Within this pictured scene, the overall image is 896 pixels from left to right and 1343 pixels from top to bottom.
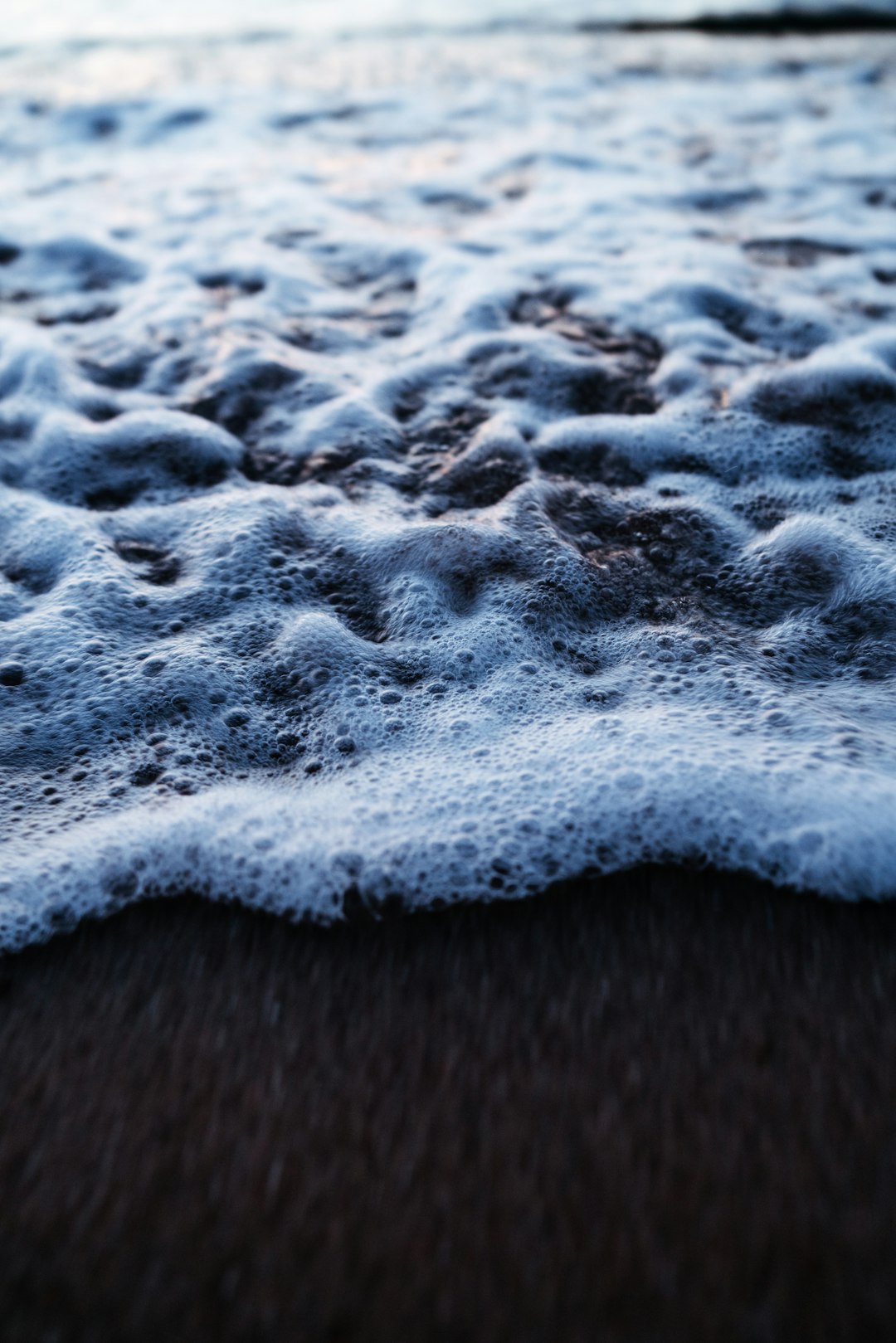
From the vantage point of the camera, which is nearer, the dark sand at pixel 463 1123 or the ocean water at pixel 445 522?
the dark sand at pixel 463 1123

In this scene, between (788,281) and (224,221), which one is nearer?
(788,281)

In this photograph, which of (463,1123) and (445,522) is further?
(445,522)

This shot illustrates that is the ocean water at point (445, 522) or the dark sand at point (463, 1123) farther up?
the ocean water at point (445, 522)

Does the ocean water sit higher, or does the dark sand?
the ocean water

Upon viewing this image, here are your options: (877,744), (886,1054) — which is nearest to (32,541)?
(877,744)

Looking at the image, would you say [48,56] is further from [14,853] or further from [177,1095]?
[177,1095]
